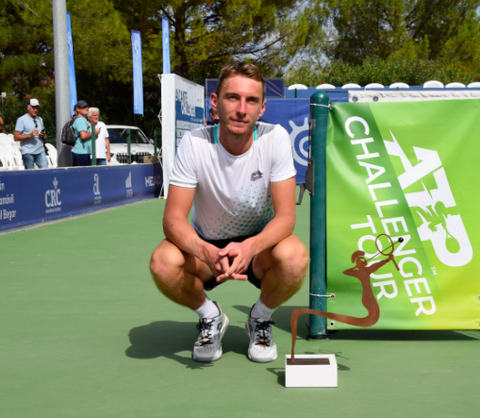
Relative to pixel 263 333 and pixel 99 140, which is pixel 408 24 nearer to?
pixel 99 140

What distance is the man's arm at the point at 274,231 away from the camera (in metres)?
3.17

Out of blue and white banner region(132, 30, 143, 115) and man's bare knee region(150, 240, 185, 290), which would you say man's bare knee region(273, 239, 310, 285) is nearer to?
man's bare knee region(150, 240, 185, 290)

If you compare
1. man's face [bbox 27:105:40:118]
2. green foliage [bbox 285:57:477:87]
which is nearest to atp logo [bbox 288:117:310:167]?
man's face [bbox 27:105:40:118]

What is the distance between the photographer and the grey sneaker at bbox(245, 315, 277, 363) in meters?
3.53

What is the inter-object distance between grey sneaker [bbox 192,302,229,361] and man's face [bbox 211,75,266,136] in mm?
963

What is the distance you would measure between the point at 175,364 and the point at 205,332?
219 mm

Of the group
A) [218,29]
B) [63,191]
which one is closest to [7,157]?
[63,191]

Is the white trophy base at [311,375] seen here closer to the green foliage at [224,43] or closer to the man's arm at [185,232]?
the man's arm at [185,232]

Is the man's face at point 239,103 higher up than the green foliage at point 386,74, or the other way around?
the green foliage at point 386,74

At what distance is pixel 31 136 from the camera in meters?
11.6

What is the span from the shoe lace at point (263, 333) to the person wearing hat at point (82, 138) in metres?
8.98

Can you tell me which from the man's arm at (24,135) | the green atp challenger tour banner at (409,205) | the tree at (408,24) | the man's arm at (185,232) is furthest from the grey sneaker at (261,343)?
the tree at (408,24)

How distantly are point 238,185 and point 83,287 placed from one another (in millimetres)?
2364

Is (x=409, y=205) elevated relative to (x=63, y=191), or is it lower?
elevated
